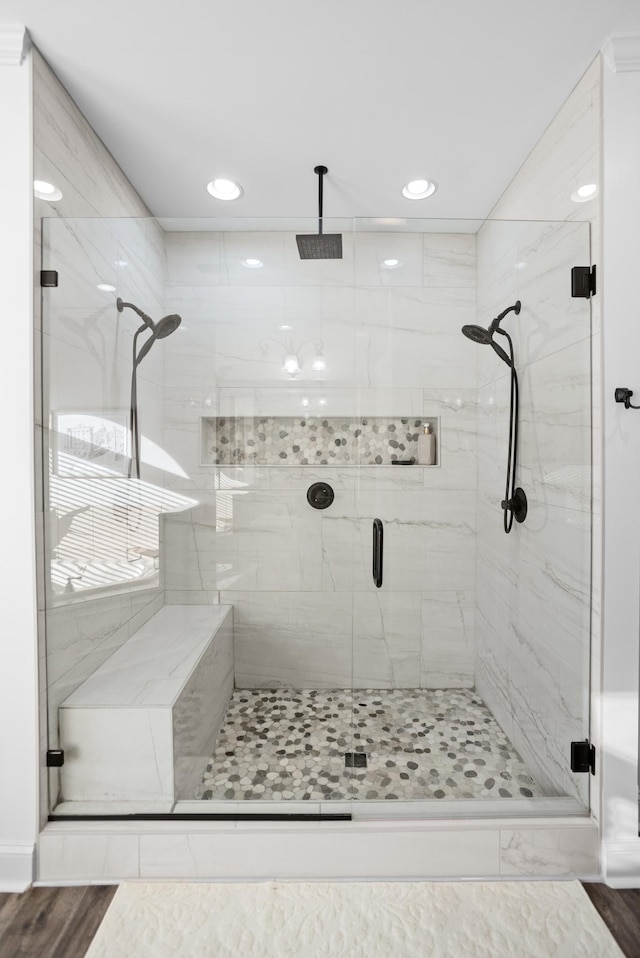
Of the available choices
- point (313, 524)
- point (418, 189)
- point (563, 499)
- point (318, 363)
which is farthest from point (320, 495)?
point (418, 189)

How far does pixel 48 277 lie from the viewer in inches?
65.5

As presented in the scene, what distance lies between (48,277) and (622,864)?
2.57m

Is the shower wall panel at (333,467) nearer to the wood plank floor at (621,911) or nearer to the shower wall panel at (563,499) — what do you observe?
the shower wall panel at (563,499)

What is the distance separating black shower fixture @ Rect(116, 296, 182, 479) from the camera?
1.75 metres

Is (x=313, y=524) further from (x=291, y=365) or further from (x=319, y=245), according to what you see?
(x=319, y=245)

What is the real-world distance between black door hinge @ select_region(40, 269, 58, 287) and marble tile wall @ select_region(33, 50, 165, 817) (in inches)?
0.9

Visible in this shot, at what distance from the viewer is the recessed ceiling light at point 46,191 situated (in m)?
1.62

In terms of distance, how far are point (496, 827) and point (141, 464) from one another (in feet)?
5.44

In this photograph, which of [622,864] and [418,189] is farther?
[418,189]

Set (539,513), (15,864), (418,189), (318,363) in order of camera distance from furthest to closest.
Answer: (418,189) < (539,513) < (318,363) < (15,864)

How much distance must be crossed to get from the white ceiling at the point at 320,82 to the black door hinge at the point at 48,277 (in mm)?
663

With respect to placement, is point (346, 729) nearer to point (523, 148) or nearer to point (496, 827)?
point (496, 827)

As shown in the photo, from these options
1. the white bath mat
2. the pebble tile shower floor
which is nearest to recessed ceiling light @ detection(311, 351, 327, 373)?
the pebble tile shower floor

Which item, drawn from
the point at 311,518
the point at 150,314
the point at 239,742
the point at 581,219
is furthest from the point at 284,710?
the point at 581,219
